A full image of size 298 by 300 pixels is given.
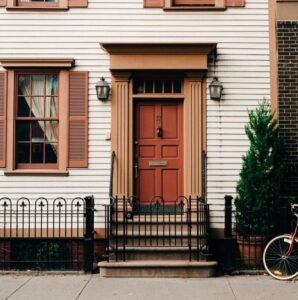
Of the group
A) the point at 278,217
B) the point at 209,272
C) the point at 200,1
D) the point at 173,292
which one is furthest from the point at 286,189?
the point at 200,1

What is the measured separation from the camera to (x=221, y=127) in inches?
390

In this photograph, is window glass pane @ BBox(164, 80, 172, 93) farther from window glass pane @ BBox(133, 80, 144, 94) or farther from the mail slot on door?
the mail slot on door

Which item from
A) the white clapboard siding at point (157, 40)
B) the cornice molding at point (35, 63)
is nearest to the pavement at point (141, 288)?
the white clapboard siding at point (157, 40)

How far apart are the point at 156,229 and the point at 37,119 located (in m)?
3.25

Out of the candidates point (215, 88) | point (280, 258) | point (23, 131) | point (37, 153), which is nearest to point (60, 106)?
point (23, 131)

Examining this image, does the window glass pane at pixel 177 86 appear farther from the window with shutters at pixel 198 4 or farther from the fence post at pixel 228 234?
the fence post at pixel 228 234

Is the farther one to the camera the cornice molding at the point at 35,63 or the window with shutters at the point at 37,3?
the window with shutters at the point at 37,3

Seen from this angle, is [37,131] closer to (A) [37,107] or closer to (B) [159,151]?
(A) [37,107]

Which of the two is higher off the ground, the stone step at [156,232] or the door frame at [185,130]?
the door frame at [185,130]

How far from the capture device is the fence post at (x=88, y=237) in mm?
8797

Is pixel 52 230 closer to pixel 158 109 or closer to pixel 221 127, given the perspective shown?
pixel 158 109

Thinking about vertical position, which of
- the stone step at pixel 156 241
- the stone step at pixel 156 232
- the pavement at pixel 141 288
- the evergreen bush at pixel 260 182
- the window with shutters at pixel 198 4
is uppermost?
the window with shutters at pixel 198 4

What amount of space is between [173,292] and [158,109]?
395 centimetres

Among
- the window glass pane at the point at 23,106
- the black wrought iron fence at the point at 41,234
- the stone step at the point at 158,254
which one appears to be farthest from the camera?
the window glass pane at the point at 23,106
